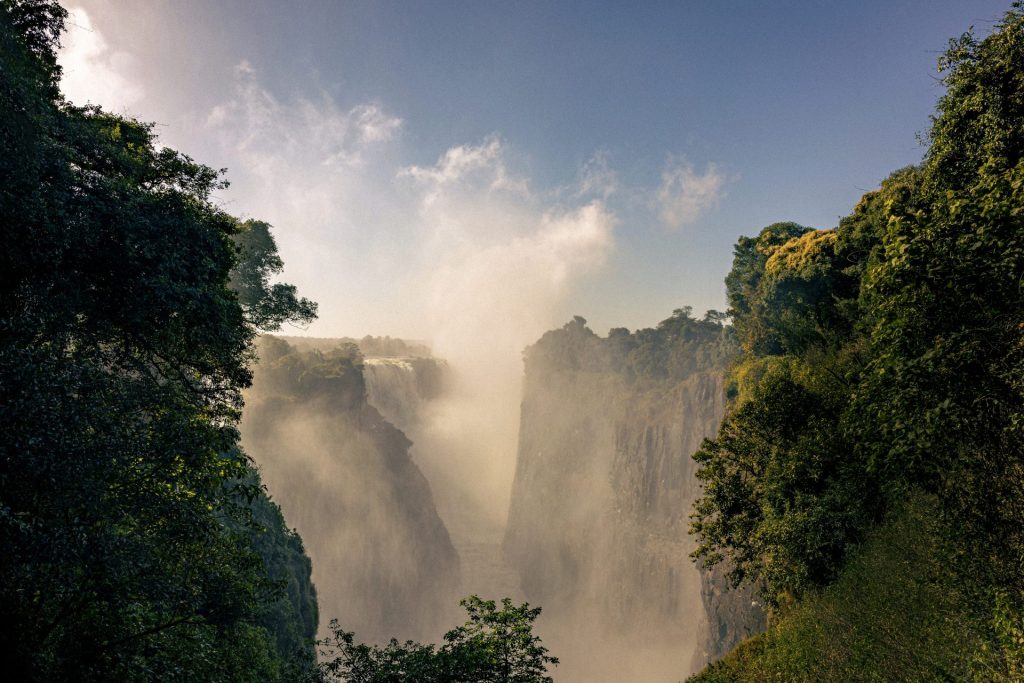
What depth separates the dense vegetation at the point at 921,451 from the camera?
35.6 ft

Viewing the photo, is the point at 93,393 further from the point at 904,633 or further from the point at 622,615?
the point at 622,615

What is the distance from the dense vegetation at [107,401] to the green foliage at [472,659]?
2576mm

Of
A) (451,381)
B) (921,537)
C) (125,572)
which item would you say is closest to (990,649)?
(921,537)

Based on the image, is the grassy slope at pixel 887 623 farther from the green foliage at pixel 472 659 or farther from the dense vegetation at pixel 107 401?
the dense vegetation at pixel 107 401

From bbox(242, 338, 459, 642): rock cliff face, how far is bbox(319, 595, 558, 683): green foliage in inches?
2683

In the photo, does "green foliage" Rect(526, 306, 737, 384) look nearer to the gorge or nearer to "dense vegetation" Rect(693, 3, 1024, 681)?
the gorge

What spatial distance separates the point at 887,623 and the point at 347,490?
81337 mm

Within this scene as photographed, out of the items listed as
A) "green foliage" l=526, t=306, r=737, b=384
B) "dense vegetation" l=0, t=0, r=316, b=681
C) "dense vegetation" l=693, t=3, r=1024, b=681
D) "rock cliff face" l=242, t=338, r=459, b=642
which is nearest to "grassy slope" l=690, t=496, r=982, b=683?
"dense vegetation" l=693, t=3, r=1024, b=681

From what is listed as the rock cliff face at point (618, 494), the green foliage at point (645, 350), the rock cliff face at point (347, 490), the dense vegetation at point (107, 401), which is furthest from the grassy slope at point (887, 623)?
the green foliage at point (645, 350)

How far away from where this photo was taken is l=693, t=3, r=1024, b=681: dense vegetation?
10859 mm

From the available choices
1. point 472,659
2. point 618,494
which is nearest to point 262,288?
point 472,659

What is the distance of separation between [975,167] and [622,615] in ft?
319

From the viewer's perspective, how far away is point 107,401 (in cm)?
999

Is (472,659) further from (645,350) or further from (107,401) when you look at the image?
(645,350)
